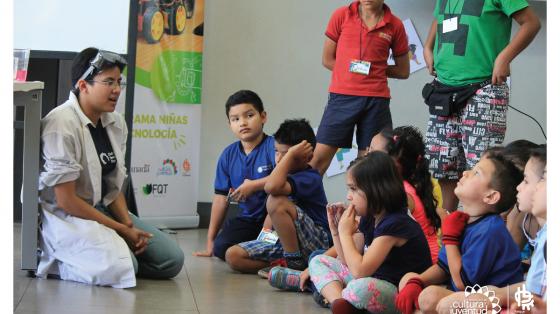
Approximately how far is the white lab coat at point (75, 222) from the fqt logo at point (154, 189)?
5.01ft

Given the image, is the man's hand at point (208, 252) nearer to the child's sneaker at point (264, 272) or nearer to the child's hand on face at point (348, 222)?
the child's sneaker at point (264, 272)

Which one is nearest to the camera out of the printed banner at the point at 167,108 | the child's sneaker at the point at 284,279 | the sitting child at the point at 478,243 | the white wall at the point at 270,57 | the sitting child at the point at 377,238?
the sitting child at the point at 478,243

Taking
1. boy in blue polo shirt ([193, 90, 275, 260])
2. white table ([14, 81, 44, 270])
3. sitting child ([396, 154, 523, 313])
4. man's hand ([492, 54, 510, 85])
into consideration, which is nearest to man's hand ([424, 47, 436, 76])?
man's hand ([492, 54, 510, 85])

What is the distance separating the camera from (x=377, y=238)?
259cm

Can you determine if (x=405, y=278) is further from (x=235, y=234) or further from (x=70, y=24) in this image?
(x=70, y=24)

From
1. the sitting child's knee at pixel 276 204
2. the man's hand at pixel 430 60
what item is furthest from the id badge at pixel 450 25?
the sitting child's knee at pixel 276 204

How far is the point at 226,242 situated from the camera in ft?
12.6

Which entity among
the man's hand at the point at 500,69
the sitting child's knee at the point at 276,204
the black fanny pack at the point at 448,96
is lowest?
the sitting child's knee at the point at 276,204

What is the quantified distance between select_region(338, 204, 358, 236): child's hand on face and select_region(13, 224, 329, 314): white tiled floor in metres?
0.36

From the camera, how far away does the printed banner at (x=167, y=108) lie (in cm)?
478

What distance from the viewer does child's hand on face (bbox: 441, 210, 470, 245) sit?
2350 millimetres

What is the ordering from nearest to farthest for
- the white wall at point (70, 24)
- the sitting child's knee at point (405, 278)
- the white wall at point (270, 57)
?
the sitting child's knee at point (405, 278) → the white wall at point (70, 24) → the white wall at point (270, 57)

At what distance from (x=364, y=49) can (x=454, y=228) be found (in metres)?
1.74

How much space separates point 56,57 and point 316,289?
2.26 m
